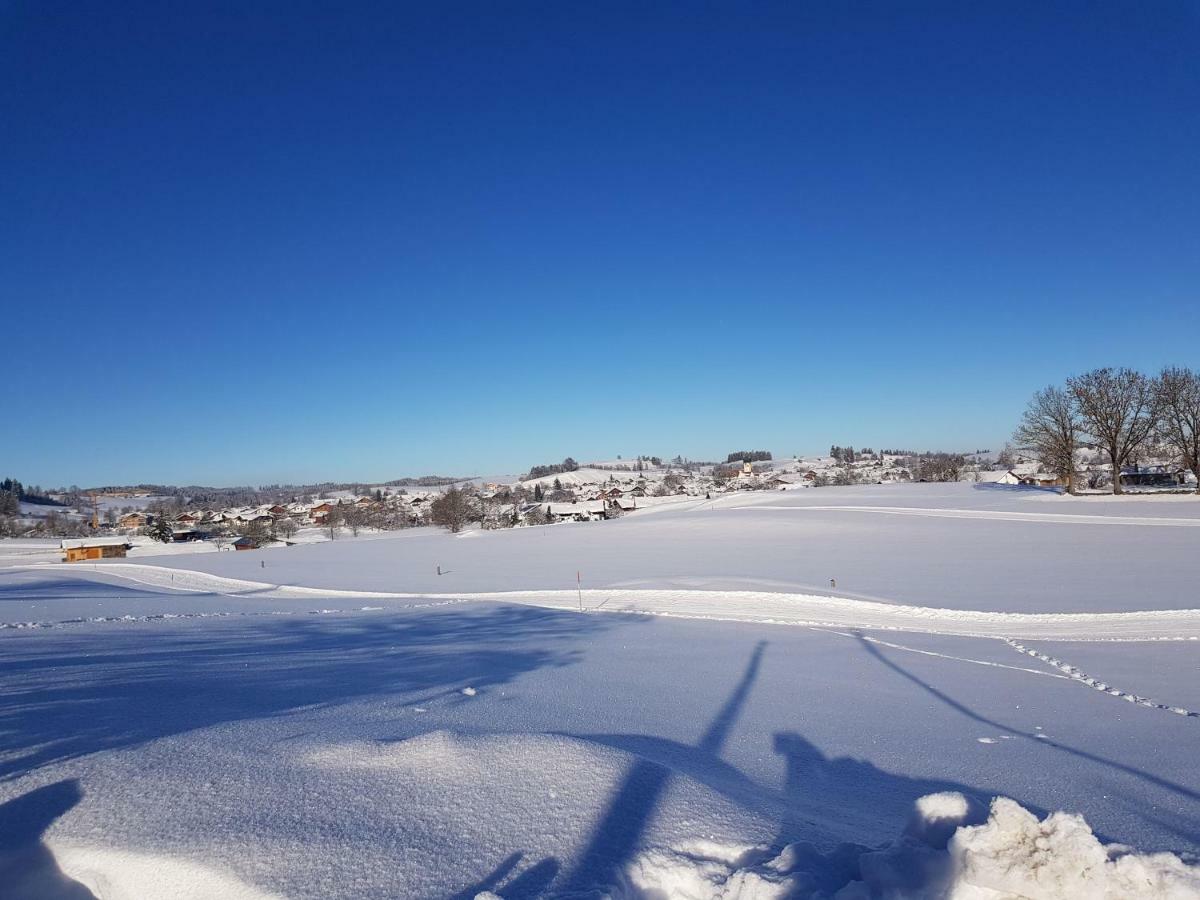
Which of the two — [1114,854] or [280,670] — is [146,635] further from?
[1114,854]

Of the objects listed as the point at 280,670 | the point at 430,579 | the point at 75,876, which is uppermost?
the point at 75,876

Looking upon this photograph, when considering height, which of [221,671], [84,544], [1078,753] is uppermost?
[221,671]

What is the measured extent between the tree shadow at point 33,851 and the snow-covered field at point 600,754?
14 mm

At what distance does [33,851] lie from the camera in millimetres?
3209

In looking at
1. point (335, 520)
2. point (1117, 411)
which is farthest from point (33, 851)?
point (335, 520)

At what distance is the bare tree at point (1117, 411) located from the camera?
52.3 meters

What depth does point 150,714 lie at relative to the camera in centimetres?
564

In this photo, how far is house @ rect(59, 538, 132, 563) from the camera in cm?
5662

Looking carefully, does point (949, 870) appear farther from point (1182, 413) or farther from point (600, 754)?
point (1182, 413)

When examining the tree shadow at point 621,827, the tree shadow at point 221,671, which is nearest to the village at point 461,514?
the tree shadow at point 221,671

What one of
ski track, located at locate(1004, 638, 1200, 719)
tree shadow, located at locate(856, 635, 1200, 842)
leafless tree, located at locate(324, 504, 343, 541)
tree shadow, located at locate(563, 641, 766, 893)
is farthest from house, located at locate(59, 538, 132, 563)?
tree shadow, located at locate(563, 641, 766, 893)

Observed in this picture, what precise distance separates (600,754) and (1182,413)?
66.6 meters

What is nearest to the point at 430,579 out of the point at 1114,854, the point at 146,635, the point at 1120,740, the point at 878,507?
the point at 146,635

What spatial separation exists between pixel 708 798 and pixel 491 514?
8249 centimetres
